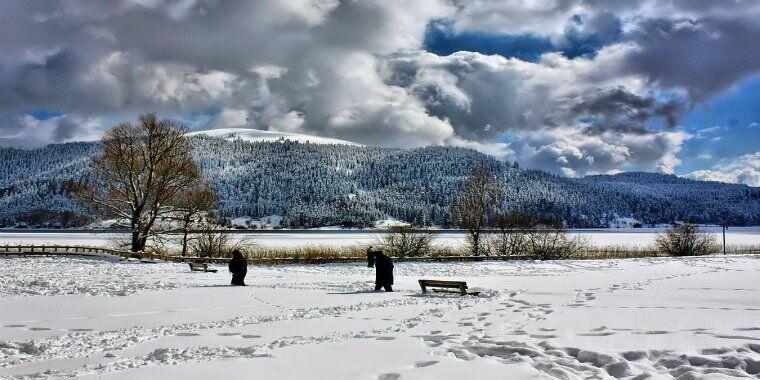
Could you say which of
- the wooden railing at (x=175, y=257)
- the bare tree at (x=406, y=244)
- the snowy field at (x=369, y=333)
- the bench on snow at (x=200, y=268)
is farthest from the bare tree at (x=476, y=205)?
the snowy field at (x=369, y=333)

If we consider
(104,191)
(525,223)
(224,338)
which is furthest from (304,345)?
(525,223)

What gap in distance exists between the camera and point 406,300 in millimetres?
15852

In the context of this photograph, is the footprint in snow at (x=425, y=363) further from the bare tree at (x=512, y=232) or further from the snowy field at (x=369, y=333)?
the bare tree at (x=512, y=232)

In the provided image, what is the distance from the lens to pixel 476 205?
45875 millimetres

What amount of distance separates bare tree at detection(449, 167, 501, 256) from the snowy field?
2755 centimetres

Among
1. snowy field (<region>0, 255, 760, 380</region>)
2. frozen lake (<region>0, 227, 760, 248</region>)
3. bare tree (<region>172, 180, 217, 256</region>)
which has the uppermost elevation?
bare tree (<region>172, 180, 217, 256</region>)

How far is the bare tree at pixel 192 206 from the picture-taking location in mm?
38719

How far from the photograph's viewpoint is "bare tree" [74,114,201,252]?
36344mm

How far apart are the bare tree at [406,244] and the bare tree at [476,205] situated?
13.9 feet

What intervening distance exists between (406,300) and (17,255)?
33.0m

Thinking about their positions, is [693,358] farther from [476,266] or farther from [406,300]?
[476,266]

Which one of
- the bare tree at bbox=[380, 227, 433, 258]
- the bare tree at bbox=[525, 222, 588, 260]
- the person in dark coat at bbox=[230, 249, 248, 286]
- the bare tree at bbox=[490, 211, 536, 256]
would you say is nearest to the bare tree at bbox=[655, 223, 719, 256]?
the bare tree at bbox=[525, 222, 588, 260]

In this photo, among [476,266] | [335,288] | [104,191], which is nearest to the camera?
[335,288]

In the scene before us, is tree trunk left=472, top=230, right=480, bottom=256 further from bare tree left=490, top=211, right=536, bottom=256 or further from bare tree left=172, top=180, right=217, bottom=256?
bare tree left=172, top=180, right=217, bottom=256
